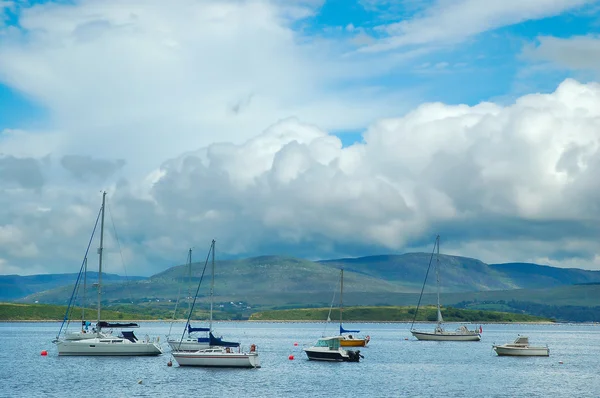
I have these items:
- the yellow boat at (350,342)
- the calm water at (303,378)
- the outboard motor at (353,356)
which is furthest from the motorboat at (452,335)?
the outboard motor at (353,356)

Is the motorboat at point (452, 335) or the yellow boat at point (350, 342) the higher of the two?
the motorboat at point (452, 335)

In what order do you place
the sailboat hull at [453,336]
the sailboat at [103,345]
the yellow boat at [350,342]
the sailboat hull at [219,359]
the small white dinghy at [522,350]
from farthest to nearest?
the sailboat hull at [453,336] < the yellow boat at [350,342] < the small white dinghy at [522,350] < the sailboat at [103,345] < the sailboat hull at [219,359]

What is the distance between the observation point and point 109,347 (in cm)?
12069

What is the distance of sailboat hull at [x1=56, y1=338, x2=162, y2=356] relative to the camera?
121 metres

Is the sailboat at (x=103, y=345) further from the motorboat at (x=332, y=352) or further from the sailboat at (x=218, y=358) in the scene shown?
the motorboat at (x=332, y=352)

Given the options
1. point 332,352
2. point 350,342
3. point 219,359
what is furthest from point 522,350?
point 219,359

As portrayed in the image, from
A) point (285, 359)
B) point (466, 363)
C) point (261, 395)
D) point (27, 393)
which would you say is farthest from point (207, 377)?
point (466, 363)

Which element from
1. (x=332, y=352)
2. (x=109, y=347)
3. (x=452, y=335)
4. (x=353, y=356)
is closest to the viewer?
(x=109, y=347)

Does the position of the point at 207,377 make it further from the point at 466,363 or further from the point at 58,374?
the point at 466,363

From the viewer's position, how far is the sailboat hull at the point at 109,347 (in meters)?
121

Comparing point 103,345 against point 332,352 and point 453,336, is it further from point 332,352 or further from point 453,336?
point 453,336

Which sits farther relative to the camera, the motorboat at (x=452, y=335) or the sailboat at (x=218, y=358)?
the motorboat at (x=452, y=335)

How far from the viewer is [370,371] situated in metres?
116

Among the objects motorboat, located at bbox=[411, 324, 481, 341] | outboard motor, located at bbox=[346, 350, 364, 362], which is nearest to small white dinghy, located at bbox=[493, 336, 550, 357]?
outboard motor, located at bbox=[346, 350, 364, 362]
